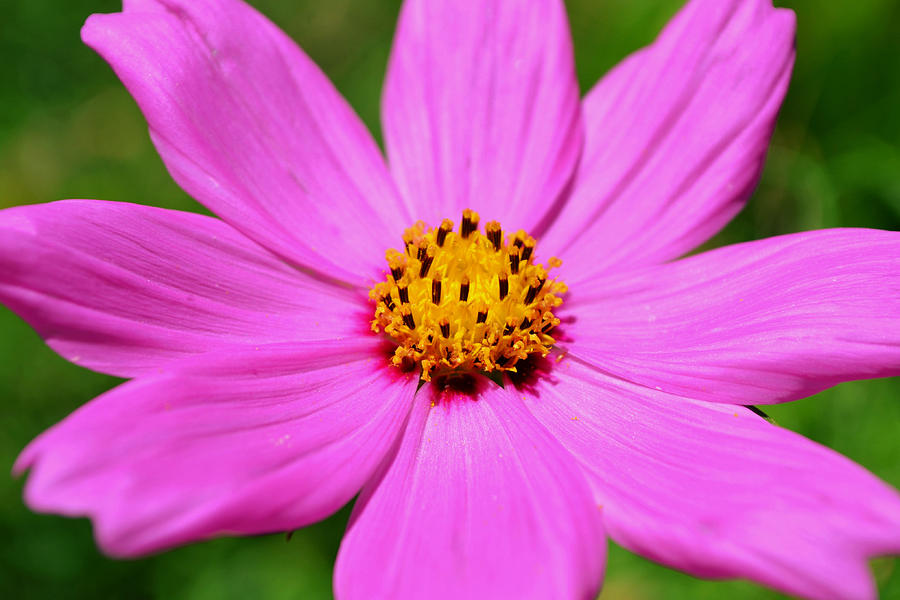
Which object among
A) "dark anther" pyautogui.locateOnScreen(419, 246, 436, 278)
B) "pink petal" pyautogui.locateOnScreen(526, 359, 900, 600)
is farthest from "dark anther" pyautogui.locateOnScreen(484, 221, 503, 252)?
"pink petal" pyautogui.locateOnScreen(526, 359, 900, 600)

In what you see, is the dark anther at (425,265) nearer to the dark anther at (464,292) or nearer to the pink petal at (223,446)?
the dark anther at (464,292)

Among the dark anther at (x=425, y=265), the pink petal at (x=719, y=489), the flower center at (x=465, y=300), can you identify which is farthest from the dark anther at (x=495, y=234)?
the pink petal at (x=719, y=489)

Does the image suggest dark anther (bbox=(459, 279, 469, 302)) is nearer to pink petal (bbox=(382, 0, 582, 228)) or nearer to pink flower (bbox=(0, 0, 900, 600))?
pink flower (bbox=(0, 0, 900, 600))

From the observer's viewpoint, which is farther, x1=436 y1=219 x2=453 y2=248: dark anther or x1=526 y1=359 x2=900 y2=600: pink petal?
x1=436 y1=219 x2=453 y2=248: dark anther

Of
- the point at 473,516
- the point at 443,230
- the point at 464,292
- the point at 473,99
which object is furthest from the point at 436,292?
the point at 473,99

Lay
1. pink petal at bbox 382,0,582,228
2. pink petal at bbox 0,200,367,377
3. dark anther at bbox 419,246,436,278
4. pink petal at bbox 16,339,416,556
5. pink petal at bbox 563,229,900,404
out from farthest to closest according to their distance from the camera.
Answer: pink petal at bbox 382,0,582,228
dark anther at bbox 419,246,436,278
pink petal at bbox 563,229,900,404
pink petal at bbox 0,200,367,377
pink petal at bbox 16,339,416,556

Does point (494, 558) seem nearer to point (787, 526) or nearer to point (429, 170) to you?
point (787, 526)

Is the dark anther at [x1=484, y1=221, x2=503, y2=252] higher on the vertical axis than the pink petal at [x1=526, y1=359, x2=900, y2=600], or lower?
higher
